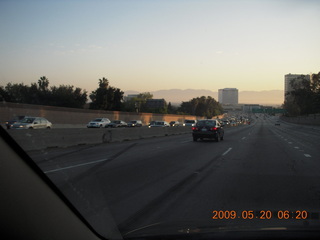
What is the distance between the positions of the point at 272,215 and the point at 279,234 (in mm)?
2547

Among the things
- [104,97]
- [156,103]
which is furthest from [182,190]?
[156,103]

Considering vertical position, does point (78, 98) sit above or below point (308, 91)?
below

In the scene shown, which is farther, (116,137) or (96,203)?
(116,137)

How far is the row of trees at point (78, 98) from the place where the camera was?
5.42 m

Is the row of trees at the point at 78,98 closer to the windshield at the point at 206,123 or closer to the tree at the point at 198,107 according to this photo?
the tree at the point at 198,107

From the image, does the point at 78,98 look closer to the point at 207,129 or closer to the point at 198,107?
the point at 207,129

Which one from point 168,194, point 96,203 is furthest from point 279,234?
point 168,194

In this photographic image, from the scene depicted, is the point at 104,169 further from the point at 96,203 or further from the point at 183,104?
the point at 183,104

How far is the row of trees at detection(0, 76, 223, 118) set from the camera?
542 cm

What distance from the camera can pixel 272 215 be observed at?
5.75 m

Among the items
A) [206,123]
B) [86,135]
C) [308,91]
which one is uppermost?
[308,91]

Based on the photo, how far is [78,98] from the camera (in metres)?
40.8

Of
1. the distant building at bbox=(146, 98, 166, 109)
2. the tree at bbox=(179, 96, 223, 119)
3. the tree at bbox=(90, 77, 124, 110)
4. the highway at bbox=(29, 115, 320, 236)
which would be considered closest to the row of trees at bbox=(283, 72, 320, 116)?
the tree at bbox=(179, 96, 223, 119)

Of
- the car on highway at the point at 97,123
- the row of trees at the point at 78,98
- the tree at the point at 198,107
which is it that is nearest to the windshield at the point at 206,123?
the row of trees at the point at 78,98
